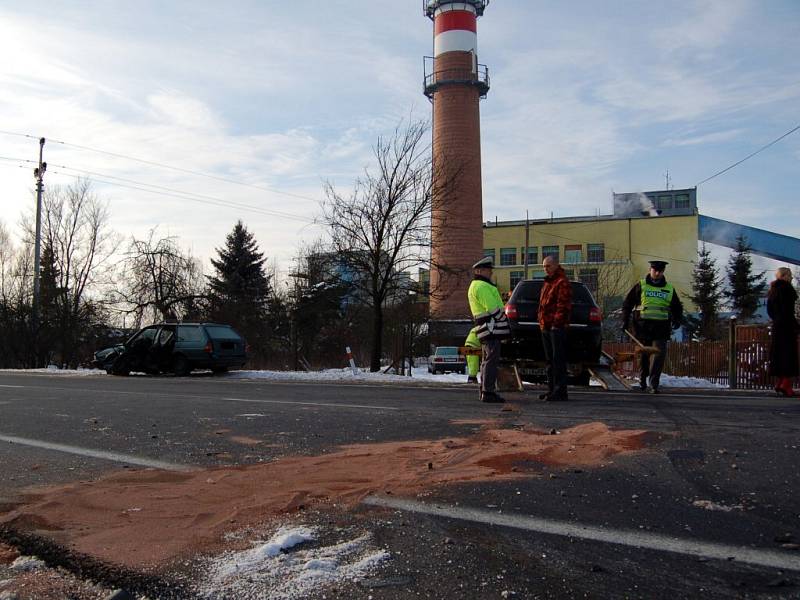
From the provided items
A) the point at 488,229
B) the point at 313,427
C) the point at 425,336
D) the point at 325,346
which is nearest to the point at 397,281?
the point at 425,336

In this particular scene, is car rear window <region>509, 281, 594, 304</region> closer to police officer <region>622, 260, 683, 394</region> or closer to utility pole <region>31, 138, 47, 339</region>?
police officer <region>622, 260, 683, 394</region>

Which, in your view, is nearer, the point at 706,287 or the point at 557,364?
the point at 557,364

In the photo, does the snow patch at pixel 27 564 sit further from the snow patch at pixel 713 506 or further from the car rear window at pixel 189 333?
the car rear window at pixel 189 333

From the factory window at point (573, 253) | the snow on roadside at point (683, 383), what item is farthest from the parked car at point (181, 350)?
the factory window at point (573, 253)

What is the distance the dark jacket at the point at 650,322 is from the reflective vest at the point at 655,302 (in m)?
0.06

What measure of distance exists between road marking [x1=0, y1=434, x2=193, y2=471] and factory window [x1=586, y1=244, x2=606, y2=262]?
6418 centimetres

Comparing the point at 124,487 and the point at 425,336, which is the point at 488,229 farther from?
the point at 124,487

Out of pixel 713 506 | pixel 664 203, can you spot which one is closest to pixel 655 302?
pixel 713 506

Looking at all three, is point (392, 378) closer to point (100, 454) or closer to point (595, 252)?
point (100, 454)

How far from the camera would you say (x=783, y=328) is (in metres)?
10.3

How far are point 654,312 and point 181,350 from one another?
13.6 m

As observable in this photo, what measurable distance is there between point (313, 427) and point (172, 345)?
14308 millimetres

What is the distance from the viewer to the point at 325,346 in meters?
36.9

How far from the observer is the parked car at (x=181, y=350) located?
772 inches
